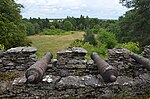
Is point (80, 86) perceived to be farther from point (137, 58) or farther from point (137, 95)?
point (137, 58)

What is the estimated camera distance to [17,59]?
23.3ft

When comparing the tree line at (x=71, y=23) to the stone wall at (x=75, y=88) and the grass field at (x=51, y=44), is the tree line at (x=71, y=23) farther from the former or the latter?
the stone wall at (x=75, y=88)

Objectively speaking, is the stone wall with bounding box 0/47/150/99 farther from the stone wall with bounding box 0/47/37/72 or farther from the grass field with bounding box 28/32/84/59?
the grass field with bounding box 28/32/84/59

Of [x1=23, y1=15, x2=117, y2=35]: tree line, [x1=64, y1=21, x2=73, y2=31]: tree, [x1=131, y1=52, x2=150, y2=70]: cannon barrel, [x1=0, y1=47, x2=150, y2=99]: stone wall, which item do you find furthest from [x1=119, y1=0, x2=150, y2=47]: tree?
[x1=64, y1=21, x2=73, y2=31]: tree

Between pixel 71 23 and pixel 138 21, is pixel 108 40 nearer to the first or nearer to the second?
pixel 138 21

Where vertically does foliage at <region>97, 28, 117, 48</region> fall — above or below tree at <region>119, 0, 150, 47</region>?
below

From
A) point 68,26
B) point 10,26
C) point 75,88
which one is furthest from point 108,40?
point 68,26

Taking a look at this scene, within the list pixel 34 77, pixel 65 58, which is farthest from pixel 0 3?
pixel 34 77

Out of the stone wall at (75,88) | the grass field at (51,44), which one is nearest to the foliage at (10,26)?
the grass field at (51,44)

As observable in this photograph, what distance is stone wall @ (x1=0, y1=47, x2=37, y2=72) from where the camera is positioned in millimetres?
7055

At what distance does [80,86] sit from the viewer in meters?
5.21

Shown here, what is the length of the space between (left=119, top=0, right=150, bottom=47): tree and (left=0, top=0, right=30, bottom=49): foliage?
14.0 metres

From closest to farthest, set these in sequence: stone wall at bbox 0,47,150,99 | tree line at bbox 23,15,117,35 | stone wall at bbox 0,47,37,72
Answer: stone wall at bbox 0,47,150,99 < stone wall at bbox 0,47,37,72 < tree line at bbox 23,15,117,35

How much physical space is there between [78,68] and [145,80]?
1.95 m
